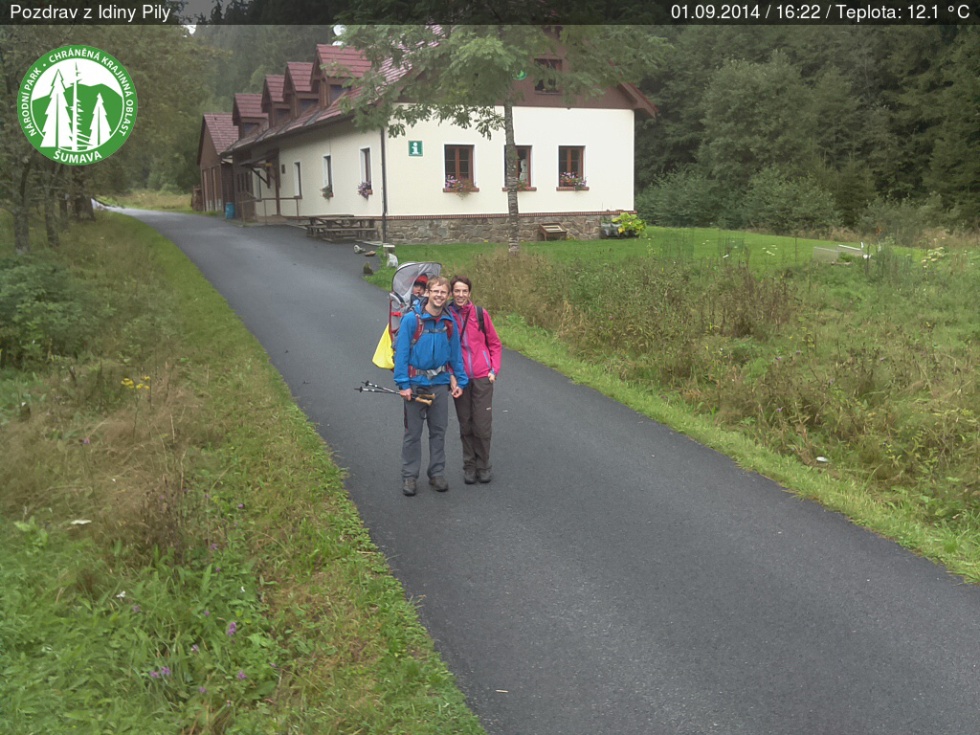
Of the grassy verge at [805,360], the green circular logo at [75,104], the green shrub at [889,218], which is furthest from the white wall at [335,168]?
the green shrub at [889,218]

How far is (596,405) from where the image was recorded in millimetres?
9523

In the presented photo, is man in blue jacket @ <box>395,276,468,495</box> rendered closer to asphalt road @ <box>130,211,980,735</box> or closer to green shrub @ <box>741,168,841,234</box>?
asphalt road @ <box>130,211,980,735</box>

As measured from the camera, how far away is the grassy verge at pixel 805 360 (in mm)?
7031

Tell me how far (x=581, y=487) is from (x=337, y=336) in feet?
22.6

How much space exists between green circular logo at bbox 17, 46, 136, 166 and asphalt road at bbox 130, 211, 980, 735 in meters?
6.81

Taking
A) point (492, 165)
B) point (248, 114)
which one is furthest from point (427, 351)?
point (248, 114)

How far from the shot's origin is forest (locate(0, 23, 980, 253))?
30703 mm

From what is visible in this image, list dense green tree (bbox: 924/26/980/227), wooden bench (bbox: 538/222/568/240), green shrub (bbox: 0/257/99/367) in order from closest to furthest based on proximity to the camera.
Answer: green shrub (bbox: 0/257/99/367) → wooden bench (bbox: 538/222/568/240) → dense green tree (bbox: 924/26/980/227)

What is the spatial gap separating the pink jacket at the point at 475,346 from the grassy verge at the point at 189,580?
4.54 ft

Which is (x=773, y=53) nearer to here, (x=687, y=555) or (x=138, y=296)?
(x=138, y=296)

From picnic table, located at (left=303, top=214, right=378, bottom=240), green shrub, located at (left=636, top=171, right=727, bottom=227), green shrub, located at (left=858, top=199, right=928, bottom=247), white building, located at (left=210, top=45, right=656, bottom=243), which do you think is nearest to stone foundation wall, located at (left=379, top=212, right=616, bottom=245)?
white building, located at (left=210, top=45, right=656, bottom=243)

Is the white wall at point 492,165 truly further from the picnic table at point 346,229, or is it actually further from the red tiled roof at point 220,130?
the red tiled roof at point 220,130

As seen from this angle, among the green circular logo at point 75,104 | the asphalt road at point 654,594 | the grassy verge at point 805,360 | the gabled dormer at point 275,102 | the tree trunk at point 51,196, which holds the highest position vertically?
the gabled dormer at point 275,102

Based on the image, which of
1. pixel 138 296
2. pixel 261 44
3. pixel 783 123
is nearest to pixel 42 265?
pixel 138 296
